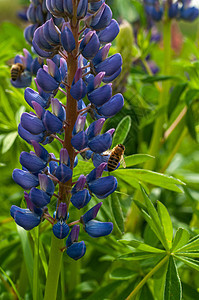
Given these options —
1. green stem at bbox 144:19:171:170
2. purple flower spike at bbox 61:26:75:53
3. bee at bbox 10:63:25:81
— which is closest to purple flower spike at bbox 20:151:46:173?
purple flower spike at bbox 61:26:75:53

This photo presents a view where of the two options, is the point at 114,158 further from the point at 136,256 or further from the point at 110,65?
the point at 136,256

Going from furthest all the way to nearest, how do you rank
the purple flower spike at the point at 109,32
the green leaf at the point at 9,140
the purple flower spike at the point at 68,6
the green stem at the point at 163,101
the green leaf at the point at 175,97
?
the green stem at the point at 163,101, the green leaf at the point at 175,97, the green leaf at the point at 9,140, the purple flower spike at the point at 109,32, the purple flower spike at the point at 68,6

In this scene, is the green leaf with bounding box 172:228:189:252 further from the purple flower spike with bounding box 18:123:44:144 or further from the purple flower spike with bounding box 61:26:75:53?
the purple flower spike with bounding box 61:26:75:53

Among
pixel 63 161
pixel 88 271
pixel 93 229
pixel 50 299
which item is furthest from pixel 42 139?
pixel 88 271

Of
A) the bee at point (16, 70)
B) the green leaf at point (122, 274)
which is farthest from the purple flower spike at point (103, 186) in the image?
the bee at point (16, 70)

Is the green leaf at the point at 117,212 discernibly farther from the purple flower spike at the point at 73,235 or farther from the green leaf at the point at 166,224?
the purple flower spike at the point at 73,235
